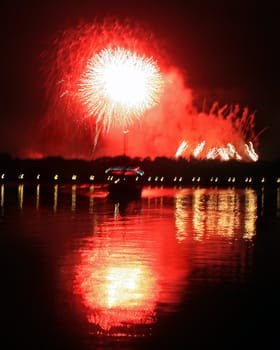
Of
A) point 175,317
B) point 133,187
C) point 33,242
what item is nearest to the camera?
point 175,317

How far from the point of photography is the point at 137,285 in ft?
36.5

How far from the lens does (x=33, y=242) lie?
55.1 feet

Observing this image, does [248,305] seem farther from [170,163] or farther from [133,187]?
[170,163]

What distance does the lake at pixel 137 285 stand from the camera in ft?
26.0

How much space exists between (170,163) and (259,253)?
249 ft

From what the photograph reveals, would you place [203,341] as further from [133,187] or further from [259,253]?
[133,187]

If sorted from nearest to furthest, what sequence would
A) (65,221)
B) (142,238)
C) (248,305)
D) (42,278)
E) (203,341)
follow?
(203,341) → (248,305) → (42,278) → (142,238) → (65,221)

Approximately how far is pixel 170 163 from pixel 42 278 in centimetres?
8018

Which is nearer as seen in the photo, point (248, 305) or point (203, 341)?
point (203, 341)

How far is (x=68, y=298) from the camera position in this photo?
998cm

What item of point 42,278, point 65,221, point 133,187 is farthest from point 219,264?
point 133,187

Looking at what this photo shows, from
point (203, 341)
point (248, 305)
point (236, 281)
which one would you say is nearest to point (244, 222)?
point (236, 281)

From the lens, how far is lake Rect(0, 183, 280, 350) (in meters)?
7.94

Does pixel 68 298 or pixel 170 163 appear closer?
pixel 68 298
